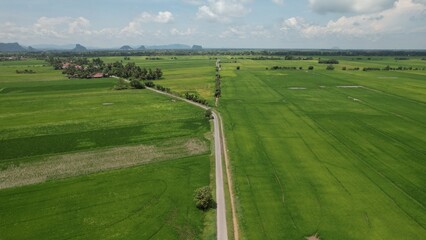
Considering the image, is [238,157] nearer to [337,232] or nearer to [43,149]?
[337,232]

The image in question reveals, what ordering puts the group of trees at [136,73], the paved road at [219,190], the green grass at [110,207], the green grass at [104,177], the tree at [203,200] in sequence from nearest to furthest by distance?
the green grass at [110,207]
the paved road at [219,190]
the green grass at [104,177]
the tree at [203,200]
the group of trees at [136,73]

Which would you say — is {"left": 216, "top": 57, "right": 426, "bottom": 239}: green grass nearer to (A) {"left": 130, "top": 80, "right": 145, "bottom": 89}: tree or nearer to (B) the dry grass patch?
(B) the dry grass patch

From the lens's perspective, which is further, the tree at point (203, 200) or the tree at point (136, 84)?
the tree at point (136, 84)

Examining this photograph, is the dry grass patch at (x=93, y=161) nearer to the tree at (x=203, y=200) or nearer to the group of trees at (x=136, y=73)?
the tree at (x=203, y=200)

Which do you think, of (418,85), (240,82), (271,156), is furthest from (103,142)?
(418,85)

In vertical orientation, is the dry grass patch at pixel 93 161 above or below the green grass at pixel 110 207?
above

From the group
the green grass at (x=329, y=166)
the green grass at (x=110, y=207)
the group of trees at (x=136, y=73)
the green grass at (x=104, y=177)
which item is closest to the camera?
the green grass at (x=110, y=207)

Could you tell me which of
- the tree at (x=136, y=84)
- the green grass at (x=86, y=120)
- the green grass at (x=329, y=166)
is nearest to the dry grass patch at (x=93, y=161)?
the green grass at (x=86, y=120)
